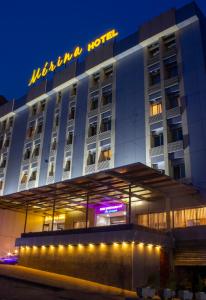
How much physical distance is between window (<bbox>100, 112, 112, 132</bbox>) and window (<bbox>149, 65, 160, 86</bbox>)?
6.53m

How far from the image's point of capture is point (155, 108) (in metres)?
37.5

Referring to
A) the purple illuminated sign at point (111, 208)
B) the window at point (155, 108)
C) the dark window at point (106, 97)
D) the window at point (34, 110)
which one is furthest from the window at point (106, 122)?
the window at point (34, 110)

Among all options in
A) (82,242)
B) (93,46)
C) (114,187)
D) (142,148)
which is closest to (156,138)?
(142,148)

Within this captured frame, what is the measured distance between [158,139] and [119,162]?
5043mm

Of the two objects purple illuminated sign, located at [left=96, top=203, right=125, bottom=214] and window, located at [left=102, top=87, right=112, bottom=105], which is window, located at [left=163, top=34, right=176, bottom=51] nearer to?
window, located at [left=102, top=87, right=112, bottom=105]

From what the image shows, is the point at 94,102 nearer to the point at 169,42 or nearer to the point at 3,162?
the point at 169,42

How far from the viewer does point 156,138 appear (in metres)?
36.2

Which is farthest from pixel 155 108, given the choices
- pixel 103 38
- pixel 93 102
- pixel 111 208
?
pixel 103 38

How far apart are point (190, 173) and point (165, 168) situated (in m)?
2.75

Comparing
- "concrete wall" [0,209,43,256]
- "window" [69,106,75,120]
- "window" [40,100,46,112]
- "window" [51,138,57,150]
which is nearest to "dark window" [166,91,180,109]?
"window" [69,106,75,120]

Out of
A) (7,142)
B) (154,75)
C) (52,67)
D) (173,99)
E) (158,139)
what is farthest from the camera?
(7,142)

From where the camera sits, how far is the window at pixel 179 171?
32.9 m

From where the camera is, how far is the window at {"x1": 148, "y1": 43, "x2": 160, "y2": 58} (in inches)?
1588

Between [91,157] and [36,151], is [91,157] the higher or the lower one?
the lower one
